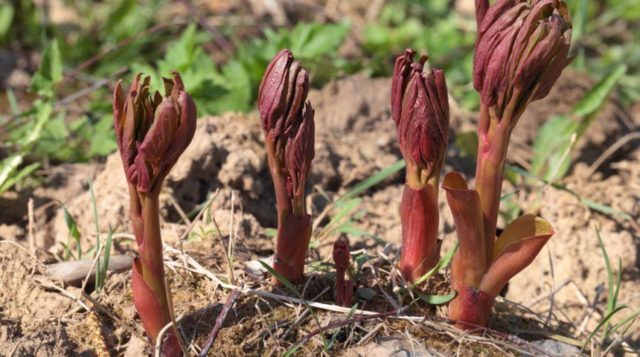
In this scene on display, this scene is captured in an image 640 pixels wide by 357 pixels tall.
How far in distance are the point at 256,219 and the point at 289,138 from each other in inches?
38.9

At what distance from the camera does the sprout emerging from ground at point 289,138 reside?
2193 millimetres

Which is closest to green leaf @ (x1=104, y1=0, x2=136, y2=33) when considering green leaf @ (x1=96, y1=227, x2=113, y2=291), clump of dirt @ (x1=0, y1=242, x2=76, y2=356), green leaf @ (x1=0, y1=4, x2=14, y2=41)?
green leaf @ (x1=0, y1=4, x2=14, y2=41)

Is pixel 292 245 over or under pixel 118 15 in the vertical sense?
under

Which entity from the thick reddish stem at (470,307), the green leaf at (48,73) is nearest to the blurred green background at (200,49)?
the green leaf at (48,73)

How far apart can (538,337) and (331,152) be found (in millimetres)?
1266

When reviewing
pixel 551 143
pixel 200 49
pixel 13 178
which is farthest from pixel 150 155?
pixel 551 143

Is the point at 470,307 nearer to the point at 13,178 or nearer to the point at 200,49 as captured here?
the point at 13,178

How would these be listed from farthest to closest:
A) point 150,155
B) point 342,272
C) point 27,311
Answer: point 27,311 < point 342,272 < point 150,155

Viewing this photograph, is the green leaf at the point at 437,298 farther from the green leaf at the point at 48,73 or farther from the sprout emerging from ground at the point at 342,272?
the green leaf at the point at 48,73

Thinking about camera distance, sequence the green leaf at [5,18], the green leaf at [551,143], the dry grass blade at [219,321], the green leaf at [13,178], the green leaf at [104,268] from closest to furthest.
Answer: the dry grass blade at [219,321]
the green leaf at [104,268]
the green leaf at [13,178]
the green leaf at [551,143]
the green leaf at [5,18]

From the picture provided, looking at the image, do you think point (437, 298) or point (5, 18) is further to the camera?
point (5, 18)

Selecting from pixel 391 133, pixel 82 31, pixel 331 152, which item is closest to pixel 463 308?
pixel 331 152

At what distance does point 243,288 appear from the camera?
244 cm

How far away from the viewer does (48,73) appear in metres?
3.54
